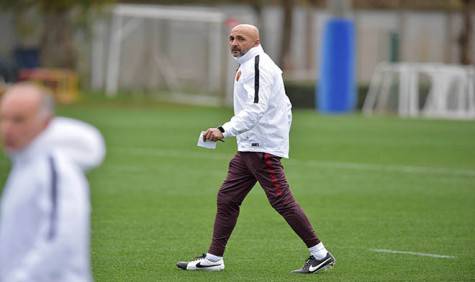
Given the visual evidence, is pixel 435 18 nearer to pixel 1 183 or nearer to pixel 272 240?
pixel 1 183

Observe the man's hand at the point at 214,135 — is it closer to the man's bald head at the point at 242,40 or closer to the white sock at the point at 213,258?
the man's bald head at the point at 242,40

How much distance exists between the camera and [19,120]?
483 cm

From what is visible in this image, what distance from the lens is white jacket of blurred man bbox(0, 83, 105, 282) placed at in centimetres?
486

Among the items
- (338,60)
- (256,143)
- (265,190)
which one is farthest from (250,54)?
(338,60)

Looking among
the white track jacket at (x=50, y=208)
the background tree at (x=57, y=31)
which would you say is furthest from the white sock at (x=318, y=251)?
the background tree at (x=57, y=31)

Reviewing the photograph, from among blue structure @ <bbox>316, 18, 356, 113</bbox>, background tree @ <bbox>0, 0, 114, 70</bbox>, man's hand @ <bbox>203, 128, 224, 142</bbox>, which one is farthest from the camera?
background tree @ <bbox>0, 0, 114, 70</bbox>

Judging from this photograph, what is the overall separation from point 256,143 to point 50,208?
4.62 meters

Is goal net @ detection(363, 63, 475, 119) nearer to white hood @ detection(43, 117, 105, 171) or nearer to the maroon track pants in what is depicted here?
the maroon track pants

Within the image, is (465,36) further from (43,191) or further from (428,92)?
(43,191)

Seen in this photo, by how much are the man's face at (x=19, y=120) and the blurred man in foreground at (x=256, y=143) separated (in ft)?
13.7

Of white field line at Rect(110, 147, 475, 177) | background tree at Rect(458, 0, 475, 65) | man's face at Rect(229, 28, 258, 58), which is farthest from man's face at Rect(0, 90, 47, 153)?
background tree at Rect(458, 0, 475, 65)

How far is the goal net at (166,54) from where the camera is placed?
41625mm

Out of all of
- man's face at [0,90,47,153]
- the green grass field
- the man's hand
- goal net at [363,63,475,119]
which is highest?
man's face at [0,90,47,153]

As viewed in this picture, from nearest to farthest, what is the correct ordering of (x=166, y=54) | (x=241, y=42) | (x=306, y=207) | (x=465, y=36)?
(x=241, y=42) → (x=306, y=207) → (x=166, y=54) → (x=465, y=36)
